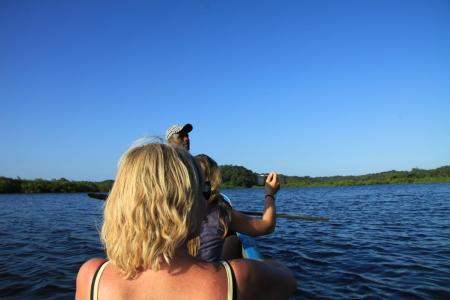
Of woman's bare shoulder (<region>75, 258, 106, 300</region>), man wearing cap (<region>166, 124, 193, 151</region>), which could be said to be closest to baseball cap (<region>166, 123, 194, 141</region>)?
man wearing cap (<region>166, 124, 193, 151</region>)

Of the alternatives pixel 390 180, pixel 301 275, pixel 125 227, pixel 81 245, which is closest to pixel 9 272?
pixel 81 245

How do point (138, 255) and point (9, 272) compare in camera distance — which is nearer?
point (138, 255)

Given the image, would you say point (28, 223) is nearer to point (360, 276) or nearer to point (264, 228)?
point (360, 276)

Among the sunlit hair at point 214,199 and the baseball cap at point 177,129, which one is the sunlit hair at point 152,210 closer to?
the sunlit hair at point 214,199

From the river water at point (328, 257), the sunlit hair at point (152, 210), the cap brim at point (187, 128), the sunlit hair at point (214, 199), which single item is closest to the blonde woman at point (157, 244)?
the sunlit hair at point (152, 210)

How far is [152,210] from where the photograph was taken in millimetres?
1516

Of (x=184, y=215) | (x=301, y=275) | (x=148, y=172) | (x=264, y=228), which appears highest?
(x=148, y=172)

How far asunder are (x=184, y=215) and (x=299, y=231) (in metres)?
13.3

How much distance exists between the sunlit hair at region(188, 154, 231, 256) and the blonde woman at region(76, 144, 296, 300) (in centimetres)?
132

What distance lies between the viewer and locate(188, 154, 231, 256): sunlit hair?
9.88 ft

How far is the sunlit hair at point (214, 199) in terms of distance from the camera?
301cm

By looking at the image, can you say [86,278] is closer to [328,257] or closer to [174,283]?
[174,283]

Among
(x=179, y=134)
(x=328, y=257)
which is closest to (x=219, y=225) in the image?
(x=179, y=134)

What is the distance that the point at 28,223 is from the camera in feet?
61.5
